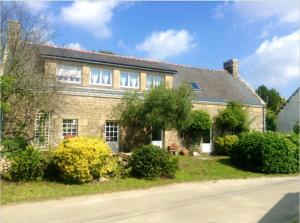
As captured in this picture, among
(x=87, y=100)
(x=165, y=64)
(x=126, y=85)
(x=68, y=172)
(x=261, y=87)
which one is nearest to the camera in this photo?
(x=68, y=172)

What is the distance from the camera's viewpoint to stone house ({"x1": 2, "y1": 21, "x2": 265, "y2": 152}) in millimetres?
21047

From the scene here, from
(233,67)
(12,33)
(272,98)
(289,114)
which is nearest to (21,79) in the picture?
(12,33)

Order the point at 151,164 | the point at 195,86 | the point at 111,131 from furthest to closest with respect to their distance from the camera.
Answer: the point at 195,86
the point at 111,131
the point at 151,164

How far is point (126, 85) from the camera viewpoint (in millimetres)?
25312

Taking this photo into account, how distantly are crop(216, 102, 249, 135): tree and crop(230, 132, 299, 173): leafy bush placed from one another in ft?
21.5

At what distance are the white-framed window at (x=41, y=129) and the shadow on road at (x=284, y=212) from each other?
11.2 meters

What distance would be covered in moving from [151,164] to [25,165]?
16.9 feet

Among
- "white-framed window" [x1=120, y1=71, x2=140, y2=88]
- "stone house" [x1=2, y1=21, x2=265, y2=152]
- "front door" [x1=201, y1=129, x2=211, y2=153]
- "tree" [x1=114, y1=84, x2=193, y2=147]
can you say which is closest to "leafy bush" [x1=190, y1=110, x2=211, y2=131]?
"stone house" [x1=2, y1=21, x2=265, y2=152]

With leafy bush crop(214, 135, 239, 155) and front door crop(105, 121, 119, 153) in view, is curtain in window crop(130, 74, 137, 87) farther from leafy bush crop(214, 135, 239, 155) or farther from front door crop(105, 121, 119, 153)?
leafy bush crop(214, 135, 239, 155)

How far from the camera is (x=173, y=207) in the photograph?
11.7 m

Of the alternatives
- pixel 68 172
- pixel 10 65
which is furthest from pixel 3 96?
pixel 68 172

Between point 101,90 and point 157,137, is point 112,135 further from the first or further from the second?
point 157,137

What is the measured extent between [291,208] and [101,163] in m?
7.43

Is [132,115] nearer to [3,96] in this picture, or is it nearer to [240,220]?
[3,96]
